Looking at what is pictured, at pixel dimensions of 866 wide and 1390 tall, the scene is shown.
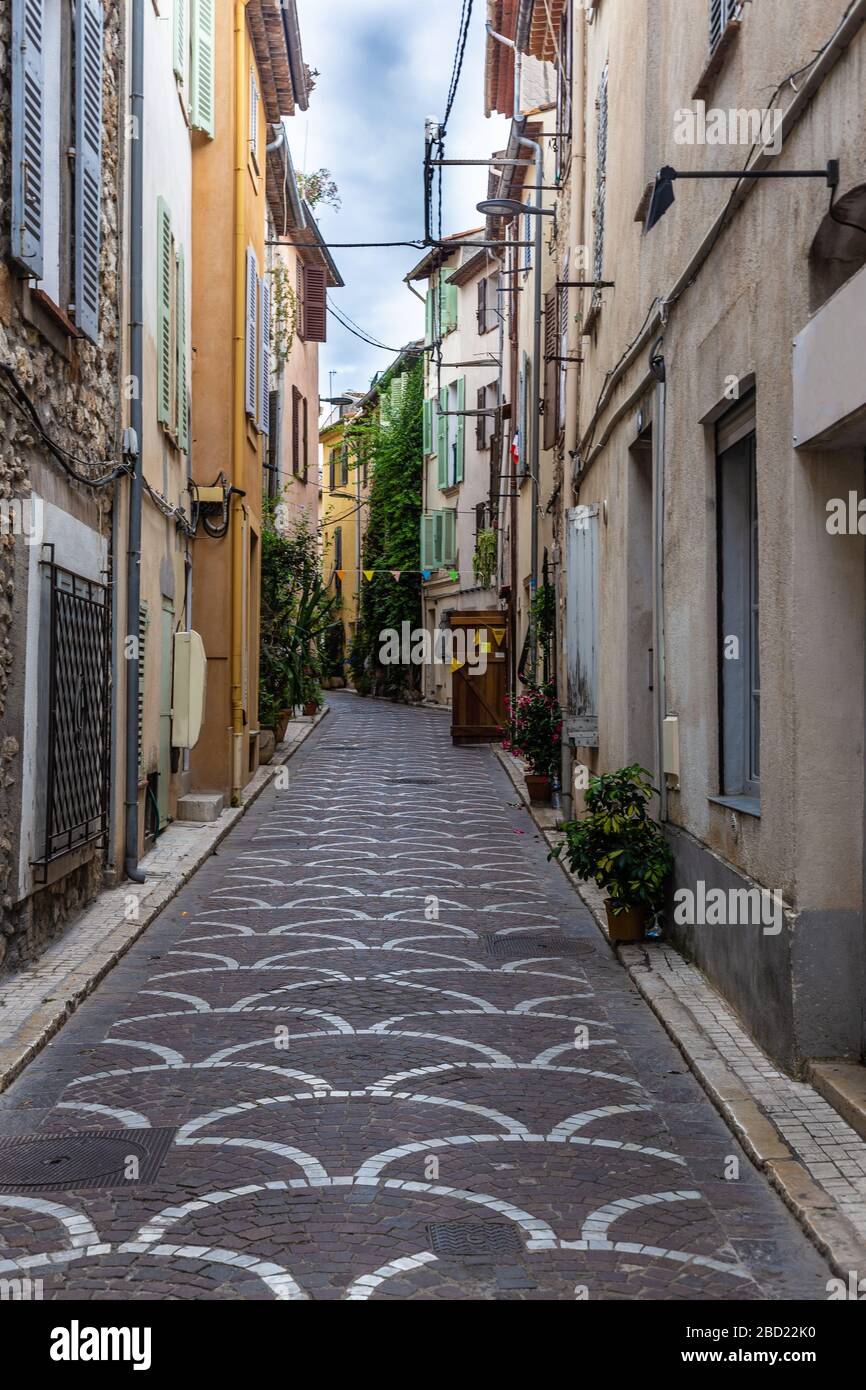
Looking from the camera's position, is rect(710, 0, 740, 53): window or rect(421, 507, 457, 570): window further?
rect(421, 507, 457, 570): window

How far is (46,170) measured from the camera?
765cm

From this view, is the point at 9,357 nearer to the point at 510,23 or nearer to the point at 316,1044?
the point at 316,1044

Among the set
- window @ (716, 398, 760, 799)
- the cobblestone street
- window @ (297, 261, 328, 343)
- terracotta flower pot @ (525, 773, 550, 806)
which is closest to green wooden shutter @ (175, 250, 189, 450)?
terracotta flower pot @ (525, 773, 550, 806)

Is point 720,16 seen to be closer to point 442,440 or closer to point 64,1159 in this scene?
point 64,1159

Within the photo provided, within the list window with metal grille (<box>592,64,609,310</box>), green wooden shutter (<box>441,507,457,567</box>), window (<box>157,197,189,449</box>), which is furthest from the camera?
green wooden shutter (<box>441,507,457,567</box>)

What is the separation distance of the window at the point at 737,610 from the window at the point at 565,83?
944 cm

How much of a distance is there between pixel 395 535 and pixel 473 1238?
36.5 m

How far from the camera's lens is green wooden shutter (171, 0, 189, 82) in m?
13.2

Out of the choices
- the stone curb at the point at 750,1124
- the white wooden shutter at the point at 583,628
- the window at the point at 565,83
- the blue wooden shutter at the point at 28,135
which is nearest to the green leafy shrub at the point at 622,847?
the stone curb at the point at 750,1124

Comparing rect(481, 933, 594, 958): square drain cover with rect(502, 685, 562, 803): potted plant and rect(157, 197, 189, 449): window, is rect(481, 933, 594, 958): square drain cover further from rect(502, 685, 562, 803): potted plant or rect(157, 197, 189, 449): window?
rect(502, 685, 562, 803): potted plant

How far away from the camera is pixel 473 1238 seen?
13.4 ft

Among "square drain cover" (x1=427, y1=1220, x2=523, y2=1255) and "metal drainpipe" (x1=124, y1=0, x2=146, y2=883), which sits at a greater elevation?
"metal drainpipe" (x1=124, y1=0, x2=146, y2=883)

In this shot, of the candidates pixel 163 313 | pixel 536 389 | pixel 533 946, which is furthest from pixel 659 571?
pixel 536 389

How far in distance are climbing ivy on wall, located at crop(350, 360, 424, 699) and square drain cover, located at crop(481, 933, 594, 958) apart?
101 feet
